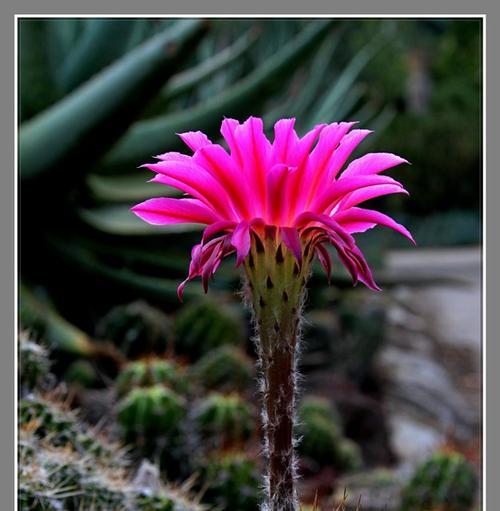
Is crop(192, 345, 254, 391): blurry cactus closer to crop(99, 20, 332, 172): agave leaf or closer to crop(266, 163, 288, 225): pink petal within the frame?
crop(99, 20, 332, 172): agave leaf

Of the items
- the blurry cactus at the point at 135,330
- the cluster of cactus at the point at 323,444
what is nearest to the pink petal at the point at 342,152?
the cluster of cactus at the point at 323,444

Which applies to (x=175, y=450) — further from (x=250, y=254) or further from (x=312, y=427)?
(x=250, y=254)

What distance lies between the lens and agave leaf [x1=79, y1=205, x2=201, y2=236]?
162 inches

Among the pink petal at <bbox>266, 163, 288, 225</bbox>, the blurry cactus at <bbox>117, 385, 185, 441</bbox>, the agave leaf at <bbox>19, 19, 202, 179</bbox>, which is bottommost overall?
the blurry cactus at <bbox>117, 385, 185, 441</bbox>

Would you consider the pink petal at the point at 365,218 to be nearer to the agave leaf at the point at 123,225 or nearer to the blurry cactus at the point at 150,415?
the blurry cactus at the point at 150,415

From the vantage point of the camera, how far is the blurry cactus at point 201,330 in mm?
3904

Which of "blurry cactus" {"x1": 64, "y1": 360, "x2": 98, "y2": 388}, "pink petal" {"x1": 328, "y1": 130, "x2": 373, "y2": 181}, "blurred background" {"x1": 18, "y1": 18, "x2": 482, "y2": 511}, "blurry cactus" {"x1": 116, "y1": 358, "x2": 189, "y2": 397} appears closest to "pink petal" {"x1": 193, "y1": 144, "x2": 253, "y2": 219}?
"pink petal" {"x1": 328, "y1": 130, "x2": 373, "y2": 181}

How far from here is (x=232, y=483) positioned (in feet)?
7.79

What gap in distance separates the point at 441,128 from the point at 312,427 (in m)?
8.62

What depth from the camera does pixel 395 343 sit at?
593 centimetres

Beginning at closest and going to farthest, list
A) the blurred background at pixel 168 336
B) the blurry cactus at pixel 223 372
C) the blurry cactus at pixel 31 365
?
1. the blurry cactus at pixel 31 365
2. the blurred background at pixel 168 336
3. the blurry cactus at pixel 223 372

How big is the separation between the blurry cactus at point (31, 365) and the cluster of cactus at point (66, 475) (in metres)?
0.17

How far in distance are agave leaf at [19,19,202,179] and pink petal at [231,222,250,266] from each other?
7.85 feet
